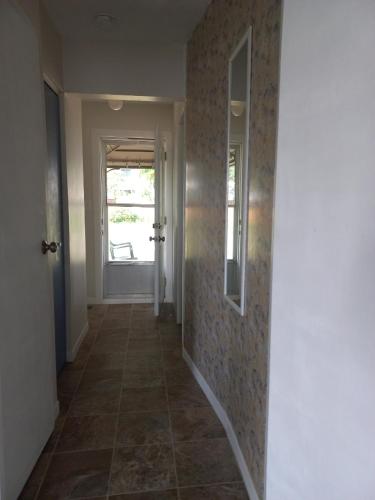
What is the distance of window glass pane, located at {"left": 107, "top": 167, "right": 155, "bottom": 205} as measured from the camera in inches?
179

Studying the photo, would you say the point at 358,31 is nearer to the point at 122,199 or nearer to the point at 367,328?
the point at 367,328

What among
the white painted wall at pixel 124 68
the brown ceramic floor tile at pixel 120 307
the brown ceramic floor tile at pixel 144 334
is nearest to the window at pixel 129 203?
the brown ceramic floor tile at pixel 120 307

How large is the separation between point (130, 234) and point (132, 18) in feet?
9.06

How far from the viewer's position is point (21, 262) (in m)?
1.53

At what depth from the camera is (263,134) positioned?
134 centimetres

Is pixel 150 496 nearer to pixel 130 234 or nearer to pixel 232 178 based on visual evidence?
pixel 232 178

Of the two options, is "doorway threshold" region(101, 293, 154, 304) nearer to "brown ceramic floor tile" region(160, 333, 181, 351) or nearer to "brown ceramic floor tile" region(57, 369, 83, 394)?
"brown ceramic floor tile" region(160, 333, 181, 351)

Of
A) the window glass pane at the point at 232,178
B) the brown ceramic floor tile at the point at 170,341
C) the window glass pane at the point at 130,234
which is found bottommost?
the brown ceramic floor tile at the point at 170,341

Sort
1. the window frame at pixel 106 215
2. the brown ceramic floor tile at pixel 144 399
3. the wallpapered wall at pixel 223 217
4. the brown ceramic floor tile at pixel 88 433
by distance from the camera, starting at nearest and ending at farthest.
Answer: the wallpapered wall at pixel 223 217 → the brown ceramic floor tile at pixel 88 433 → the brown ceramic floor tile at pixel 144 399 → the window frame at pixel 106 215

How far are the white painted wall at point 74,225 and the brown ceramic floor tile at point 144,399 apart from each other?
0.73 m

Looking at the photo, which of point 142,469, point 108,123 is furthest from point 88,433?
point 108,123

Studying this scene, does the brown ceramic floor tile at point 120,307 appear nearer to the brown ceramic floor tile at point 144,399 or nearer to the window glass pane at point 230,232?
the brown ceramic floor tile at point 144,399

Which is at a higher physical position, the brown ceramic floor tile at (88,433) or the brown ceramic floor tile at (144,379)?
the brown ceramic floor tile at (144,379)

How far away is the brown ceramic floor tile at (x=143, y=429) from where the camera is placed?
1907 mm
